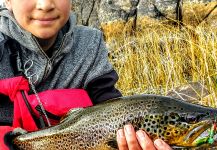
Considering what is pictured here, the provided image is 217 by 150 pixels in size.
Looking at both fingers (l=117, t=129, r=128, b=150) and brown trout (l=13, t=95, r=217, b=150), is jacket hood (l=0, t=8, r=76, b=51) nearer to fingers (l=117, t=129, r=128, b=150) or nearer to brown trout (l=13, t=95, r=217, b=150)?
→ brown trout (l=13, t=95, r=217, b=150)

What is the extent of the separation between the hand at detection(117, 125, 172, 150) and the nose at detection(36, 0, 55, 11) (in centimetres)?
107

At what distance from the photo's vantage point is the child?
309 centimetres

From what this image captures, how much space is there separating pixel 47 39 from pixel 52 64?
178mm

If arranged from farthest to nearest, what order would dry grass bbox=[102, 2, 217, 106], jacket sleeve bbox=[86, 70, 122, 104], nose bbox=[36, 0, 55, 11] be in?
dry grass bbox=[102, 2, 217, 106] < jacket sleeve bbox=[86, 70, 122, 104] < nose bbox=[36, 0, 55, 11]

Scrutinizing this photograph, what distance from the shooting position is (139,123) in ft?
7.65

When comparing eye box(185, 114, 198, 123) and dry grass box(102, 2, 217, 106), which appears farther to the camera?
dry grass box(102, 2, 217, 106)

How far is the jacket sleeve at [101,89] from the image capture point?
11.3ft

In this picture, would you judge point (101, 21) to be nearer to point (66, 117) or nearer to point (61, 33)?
point (61, 33)

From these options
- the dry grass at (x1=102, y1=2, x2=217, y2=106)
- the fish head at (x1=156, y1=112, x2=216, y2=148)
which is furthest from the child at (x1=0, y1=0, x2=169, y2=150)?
the dry grass at (x1=102, y1=2, x2=217, y2=106)

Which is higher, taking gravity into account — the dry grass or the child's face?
the child's face

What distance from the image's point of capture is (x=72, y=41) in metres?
3.38

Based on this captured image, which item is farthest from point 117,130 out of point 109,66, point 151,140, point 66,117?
point 109,66

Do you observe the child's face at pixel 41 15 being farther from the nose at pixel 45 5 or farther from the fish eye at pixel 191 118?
the fish eye at pixel 191 118

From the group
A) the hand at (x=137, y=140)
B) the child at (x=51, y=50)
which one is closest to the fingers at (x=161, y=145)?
the hand at (x=137, y=140)
